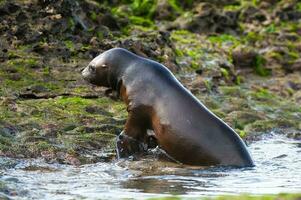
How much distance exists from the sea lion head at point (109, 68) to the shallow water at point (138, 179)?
1.34 meters

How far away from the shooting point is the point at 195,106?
9.16 metres

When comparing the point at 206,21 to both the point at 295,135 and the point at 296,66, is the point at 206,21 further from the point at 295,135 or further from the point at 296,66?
the point at 295,135

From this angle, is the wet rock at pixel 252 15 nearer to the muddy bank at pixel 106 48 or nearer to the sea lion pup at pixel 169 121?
the muddy bank at pixel 106 48

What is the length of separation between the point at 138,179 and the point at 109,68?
2458 millimetres

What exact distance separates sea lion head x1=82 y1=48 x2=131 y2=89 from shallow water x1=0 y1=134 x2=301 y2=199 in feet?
4.41

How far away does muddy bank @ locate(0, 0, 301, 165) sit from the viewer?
32.5 feet

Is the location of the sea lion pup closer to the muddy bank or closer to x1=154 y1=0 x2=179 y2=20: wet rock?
the muddy bank

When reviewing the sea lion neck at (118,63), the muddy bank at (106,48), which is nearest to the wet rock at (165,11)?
the muddy bank at (106,48)

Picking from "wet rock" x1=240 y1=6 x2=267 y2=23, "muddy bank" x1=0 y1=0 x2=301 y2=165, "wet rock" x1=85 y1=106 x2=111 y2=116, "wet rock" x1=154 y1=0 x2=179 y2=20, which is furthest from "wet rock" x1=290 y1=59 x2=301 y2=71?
"wet rock" x1=85 y1=106 x2=111 y2=116

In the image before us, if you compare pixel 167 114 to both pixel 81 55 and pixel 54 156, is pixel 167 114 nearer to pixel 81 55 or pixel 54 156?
pixel 54 156

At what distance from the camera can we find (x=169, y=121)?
9.24 metres

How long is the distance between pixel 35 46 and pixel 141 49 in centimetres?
168

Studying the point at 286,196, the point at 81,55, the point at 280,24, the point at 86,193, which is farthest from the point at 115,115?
the point at 280,24

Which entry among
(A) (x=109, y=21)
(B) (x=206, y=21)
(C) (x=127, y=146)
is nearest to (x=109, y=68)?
(C) (x=127, y=146)
